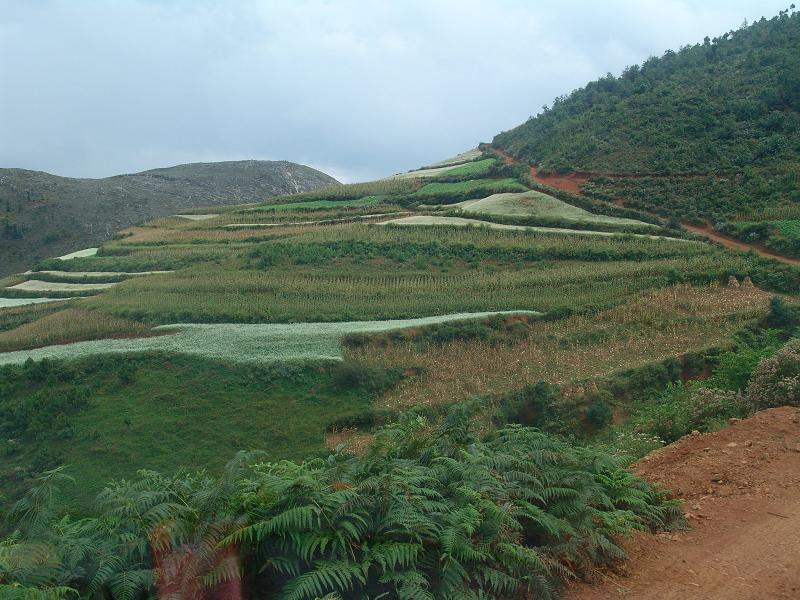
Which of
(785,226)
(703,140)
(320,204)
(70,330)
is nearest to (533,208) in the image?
(703,140)

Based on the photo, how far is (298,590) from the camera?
13.7ft

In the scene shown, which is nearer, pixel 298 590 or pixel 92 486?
pixel 298 590

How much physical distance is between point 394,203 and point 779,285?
2595cm

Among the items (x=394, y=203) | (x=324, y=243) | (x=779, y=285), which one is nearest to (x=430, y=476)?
(x=779, y=285)

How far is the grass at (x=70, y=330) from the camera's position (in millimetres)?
21766

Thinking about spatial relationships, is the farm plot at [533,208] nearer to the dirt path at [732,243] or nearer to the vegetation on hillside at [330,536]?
the dirt path at [732,243]

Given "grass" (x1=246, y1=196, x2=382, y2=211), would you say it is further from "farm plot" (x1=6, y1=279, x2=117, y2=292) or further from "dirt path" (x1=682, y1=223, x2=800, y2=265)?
"dirt path" (x1=682, y1=223, x2=800, y2=265)

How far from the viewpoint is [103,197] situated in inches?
2874

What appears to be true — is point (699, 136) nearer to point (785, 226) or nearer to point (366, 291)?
point (785, 226)

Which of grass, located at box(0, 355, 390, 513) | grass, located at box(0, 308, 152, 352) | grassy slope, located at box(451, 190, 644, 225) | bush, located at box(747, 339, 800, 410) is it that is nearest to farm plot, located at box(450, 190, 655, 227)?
grassy slope, located at box(451, 190, 644, 225)

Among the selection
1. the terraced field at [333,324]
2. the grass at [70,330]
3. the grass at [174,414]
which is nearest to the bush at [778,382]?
the terraced field at [333,324]

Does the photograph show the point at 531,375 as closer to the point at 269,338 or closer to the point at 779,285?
the point at 269,338

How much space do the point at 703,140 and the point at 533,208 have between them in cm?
1070

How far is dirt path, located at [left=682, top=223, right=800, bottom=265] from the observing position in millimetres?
26472
